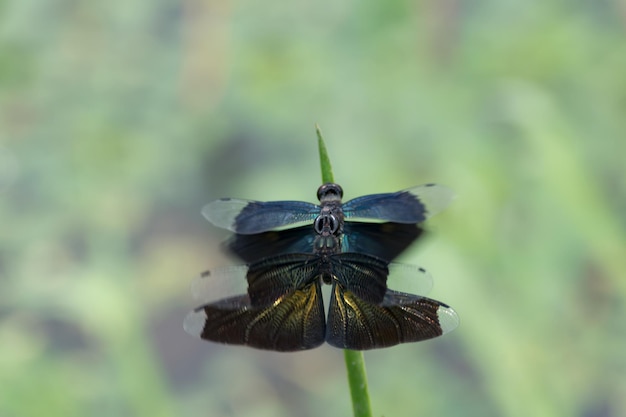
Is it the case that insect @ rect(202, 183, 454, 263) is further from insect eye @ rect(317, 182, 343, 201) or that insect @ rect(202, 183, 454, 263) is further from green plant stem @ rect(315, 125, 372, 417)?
green plant stem @ rect(315, 125, 372, 417)

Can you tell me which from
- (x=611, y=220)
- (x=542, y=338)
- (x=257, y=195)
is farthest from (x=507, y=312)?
(x=257, y=195)

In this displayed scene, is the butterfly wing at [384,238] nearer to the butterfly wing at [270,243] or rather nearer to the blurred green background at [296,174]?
the butterfly wing at [270,243]

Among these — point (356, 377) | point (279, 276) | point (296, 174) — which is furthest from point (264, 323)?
point (296, 174)

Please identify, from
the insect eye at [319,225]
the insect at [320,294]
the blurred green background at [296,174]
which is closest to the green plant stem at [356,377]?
the insect at [320,294]

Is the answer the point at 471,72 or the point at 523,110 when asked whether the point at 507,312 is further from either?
the point at 471,72

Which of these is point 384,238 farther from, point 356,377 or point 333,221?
point 356,377
